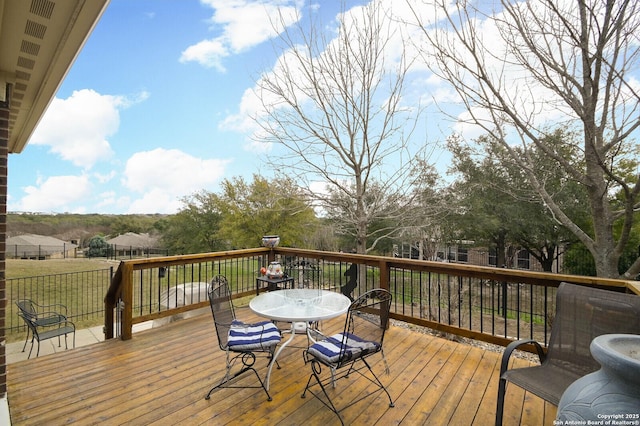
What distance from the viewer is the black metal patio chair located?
2404 mm

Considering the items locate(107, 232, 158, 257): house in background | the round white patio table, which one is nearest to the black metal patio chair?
the round white patio table

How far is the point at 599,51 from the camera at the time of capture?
145 inches

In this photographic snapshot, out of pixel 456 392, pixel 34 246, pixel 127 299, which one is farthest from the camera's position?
pixel 34 246

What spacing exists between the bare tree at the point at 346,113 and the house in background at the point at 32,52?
4.67 meters

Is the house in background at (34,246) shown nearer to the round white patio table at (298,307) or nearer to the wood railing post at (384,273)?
the round white patio table at (298,307)

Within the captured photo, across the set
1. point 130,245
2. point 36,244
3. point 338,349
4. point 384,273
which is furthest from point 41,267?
point 338,349

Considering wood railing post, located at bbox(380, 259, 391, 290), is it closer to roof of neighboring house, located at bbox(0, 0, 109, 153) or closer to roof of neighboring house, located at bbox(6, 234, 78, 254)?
roof of neighboring house, located at bbox(0, 0, 109, 153)

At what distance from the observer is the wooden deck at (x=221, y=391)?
2172 millimetres

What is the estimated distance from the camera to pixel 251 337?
8.20ft

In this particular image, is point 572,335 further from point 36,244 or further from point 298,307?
point 36,244

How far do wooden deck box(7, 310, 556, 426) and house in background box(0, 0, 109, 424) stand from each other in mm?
441

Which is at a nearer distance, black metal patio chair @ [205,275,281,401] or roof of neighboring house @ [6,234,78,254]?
black metal patio chair @ [205,275,281,401]

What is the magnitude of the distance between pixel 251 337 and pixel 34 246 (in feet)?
51.0

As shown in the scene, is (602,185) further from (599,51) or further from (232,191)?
(232,191)
